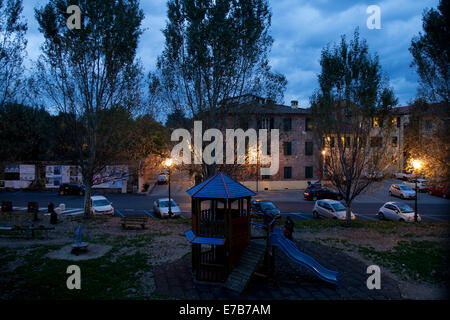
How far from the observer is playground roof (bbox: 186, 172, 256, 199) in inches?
387

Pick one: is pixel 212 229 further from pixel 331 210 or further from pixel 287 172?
pixel 287 172

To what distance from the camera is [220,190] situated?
10078mm

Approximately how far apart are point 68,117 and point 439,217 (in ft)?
99.6

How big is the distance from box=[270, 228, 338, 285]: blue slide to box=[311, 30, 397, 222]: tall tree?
944 centimetres

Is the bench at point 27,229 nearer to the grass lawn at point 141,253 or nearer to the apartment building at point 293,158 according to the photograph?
the grass lawn at point 141,253

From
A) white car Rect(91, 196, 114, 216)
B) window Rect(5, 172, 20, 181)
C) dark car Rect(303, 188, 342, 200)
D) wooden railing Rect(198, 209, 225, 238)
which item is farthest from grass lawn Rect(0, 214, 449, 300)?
window Rect(5, 172, 20, 181)

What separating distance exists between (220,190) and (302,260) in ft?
12.4

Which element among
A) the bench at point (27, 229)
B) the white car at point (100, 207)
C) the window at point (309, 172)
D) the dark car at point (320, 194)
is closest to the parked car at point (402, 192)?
the dark car at point (320, 194)

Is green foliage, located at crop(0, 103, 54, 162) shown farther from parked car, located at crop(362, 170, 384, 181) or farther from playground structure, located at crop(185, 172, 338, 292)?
parked car, located at crop(362, 170, 384, 181)

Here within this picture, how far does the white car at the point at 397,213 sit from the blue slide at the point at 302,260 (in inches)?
558

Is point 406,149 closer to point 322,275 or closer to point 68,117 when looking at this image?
point 322,275

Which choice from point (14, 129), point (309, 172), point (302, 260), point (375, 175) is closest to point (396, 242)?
point (375, 175)
